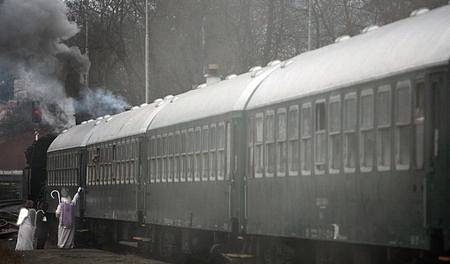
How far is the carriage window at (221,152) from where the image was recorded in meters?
19.8

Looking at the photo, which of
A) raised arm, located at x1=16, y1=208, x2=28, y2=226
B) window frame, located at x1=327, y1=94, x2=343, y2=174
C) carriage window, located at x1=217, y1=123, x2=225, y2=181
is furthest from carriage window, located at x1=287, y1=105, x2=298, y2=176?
raised arm, located at x1=16, y1=208, x2=28, y2=226

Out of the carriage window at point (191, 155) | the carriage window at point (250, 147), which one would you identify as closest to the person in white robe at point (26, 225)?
the carriage window at point (191, 155)

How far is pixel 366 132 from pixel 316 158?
1828 mm

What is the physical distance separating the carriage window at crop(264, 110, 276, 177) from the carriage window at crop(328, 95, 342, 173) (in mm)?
2585

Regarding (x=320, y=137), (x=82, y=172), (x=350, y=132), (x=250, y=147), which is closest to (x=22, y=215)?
(x=82, y=172)

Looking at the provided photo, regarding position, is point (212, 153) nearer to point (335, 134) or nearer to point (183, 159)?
point (183, 159)

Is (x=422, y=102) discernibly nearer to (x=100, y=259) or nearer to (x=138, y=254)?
(x=100, y=259)

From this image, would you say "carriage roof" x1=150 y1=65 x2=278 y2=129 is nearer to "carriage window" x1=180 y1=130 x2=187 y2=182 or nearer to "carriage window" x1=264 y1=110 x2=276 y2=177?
"carriage window" x1=180 y1=130 x2=187 y2=182

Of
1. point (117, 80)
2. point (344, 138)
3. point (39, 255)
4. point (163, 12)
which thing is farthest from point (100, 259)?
point (117, 80)

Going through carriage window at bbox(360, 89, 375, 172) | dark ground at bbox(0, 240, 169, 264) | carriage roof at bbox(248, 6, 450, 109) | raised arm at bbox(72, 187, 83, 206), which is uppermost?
carriage roof at bbox(248, 6, 450, 109)

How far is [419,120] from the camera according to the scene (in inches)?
461

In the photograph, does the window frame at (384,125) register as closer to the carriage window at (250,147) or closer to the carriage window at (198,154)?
the carriage window at (250,147)

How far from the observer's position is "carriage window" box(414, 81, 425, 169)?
11.6 m

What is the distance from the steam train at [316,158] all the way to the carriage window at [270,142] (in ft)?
0.09
